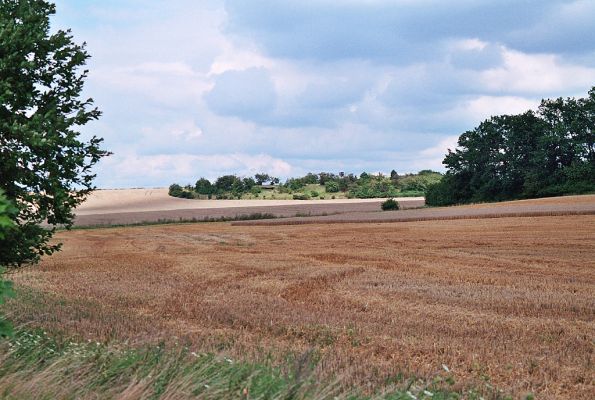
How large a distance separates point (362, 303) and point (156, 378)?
378 inches

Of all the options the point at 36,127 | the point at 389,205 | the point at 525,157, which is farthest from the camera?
the point at 525,157

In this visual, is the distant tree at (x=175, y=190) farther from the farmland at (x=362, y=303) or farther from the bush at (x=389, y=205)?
the farmland at (x=362, y=303)

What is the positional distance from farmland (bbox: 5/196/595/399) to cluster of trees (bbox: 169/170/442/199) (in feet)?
160

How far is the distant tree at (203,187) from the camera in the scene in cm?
8150

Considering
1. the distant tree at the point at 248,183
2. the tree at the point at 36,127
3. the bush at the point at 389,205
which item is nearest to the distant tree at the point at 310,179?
the distant tree at the point at 248,183

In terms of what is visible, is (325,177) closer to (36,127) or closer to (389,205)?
(389,205)

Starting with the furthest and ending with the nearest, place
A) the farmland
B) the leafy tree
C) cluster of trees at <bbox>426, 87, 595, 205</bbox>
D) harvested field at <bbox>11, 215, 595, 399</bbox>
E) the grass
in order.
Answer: cluster of trees at <bbox>426, 87, 595, 205</bbox>
harvested field at <bbox>11, 215, 595, 399</bbox>
the farmland
the grass
the leafy tree

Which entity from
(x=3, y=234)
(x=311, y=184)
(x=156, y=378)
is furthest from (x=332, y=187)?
(x=156, y=378)

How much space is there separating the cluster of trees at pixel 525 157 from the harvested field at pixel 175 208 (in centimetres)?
653

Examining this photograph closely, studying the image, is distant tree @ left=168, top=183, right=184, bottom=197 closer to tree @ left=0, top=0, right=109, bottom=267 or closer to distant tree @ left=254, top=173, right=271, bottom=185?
distant tree @ left=254, top=173, right=271, bottom=185

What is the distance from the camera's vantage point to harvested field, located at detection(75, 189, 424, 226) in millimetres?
55969

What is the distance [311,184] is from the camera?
88.9m

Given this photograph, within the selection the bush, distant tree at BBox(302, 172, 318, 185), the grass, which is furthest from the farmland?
distant tree at BBox(302, 172, 318, 185)

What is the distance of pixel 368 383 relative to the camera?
26.7ft
